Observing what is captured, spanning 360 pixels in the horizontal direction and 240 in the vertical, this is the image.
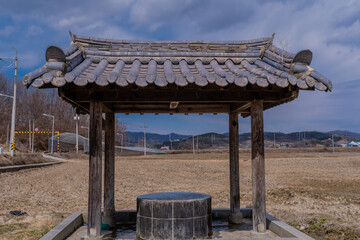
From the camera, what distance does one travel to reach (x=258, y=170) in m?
6.56

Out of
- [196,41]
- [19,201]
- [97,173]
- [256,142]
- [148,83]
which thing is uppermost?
[196,41]

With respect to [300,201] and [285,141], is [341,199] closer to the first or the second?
[300,201]

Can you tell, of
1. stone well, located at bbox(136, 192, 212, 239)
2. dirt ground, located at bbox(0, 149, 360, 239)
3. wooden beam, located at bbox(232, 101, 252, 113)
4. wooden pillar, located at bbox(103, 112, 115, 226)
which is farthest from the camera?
dirt ground, located at bbox(0, 149, 360, 239)

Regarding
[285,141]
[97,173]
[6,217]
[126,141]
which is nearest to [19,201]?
[6,217]

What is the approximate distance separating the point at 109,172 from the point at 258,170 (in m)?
3.64

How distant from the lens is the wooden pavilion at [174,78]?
537 centimetres

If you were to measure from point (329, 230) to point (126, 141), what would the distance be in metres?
98.6

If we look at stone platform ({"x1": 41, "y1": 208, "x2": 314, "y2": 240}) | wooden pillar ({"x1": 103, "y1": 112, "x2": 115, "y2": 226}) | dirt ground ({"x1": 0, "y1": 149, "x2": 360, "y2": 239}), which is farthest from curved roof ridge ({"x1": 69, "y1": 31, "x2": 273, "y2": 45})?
dirt ground ({"x1": 0, "y1": 149, "x2": 360, "y2": 239})

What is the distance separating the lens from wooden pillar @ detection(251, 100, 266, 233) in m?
6.46

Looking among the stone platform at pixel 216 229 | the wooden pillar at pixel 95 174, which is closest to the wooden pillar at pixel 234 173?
the stone platform at pixel 216 229

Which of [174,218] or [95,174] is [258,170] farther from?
[95,174]

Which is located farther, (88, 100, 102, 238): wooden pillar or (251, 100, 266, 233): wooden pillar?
(251, 100, 266, 233): wooden pillar

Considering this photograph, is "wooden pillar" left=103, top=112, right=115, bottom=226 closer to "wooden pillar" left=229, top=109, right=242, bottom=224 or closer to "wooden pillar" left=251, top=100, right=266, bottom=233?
"wooden pillar" left=229, top=109, right=242, bottom=224

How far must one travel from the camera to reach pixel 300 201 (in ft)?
47.8
